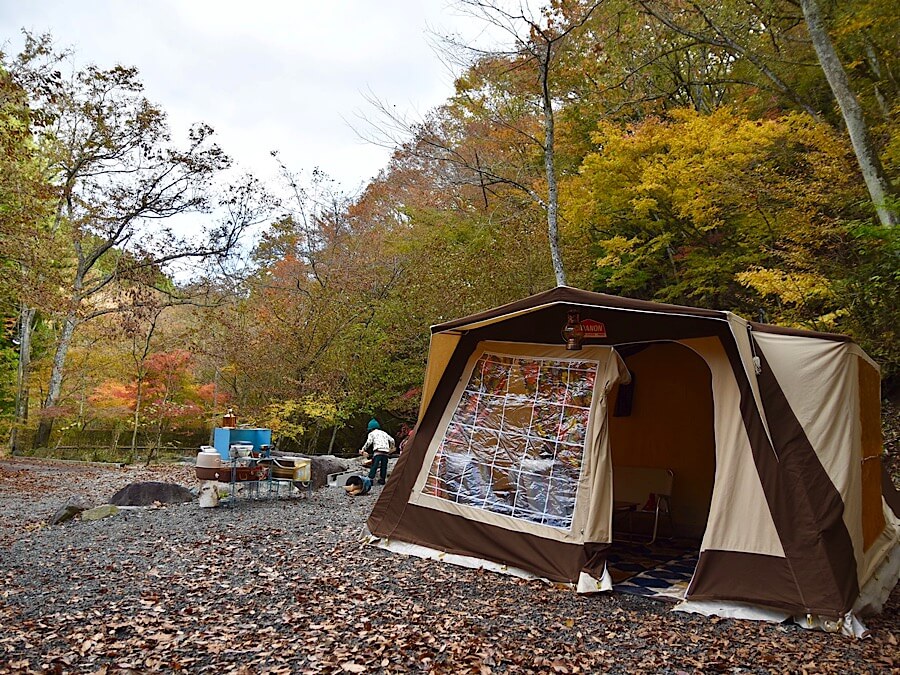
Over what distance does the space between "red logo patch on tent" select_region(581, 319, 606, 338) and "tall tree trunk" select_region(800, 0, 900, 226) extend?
4.86 metres

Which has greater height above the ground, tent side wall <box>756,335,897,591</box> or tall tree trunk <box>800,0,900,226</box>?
tall tree trunk <box>800,0,900,226</box>

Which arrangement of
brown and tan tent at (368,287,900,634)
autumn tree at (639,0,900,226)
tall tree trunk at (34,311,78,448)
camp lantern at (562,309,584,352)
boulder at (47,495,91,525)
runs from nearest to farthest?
brown and tan tent at (368,287,900,634)
camp lantern at (562,309,584,352)
boulder at (47,495,91,525)
autumn tree at (639,0,900,226)
tall tree trunk at (34,311,78,448)

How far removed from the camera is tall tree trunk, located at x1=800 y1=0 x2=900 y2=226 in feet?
24.9

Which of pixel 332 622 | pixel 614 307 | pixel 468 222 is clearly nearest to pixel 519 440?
pixel 614 307

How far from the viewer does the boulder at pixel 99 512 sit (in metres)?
6.41

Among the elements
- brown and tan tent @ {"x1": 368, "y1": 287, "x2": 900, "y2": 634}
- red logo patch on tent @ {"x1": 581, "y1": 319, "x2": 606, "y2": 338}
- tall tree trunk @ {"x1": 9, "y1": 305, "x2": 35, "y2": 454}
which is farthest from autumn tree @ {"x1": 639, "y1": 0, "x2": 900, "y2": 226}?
tall tree trunk @ {"x1": 9, "y1": 305, "x2": 35, "y2": 454}

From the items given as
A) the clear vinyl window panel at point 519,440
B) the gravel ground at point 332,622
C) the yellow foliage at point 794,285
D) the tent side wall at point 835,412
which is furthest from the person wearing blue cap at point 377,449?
the tent side wall at point 835,412

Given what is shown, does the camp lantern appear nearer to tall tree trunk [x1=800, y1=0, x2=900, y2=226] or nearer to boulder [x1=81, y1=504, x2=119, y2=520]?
tall tree trunk [x1=800, y1=0, x2=900, y2=226]

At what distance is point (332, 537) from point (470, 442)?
5.36 ft

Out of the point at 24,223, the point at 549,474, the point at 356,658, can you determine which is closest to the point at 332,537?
the point at 549,474

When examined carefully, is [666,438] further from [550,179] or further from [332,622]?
[550,179]

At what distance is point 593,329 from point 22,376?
15.4 meters

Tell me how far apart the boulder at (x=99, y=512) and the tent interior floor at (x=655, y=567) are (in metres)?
5.15

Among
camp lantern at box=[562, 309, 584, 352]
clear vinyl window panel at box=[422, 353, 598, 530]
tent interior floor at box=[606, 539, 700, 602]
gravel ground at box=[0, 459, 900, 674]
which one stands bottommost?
tent interior floor at box=[606, 539, 700, 602]
